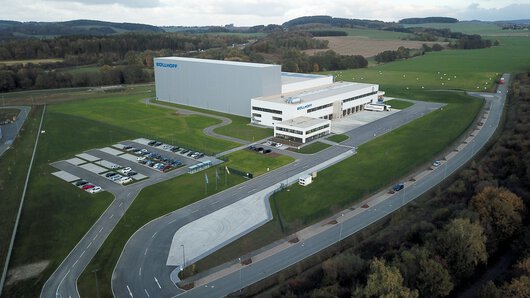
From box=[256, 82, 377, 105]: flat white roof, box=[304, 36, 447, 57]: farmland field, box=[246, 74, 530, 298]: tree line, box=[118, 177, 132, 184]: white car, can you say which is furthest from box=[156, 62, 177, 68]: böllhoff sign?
box=[304, 36, 447, 57]: farmland field

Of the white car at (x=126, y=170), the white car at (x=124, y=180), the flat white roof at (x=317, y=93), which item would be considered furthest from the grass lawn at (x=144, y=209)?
the flat white roof at (x=317, y=93)

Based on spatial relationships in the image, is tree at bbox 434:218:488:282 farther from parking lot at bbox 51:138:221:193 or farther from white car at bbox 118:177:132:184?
white car at bbox 118:177:132:184

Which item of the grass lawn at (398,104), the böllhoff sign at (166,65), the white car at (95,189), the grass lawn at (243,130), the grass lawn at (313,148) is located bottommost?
the white car at (95,189)

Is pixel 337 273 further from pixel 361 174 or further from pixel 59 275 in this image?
pixel 361 174

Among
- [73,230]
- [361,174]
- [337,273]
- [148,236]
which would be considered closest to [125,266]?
[148,236]

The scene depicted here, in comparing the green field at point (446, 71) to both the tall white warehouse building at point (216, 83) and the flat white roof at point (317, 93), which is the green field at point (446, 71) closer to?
the flat white roof at point (317, 93)
